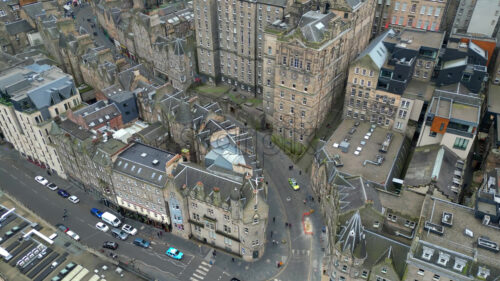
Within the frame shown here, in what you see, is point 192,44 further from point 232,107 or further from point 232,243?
point 232,243

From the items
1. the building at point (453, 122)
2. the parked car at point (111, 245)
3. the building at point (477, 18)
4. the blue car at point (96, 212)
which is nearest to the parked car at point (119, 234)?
the parked car at point (111, 245)

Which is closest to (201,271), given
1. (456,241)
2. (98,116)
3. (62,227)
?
(62,227)

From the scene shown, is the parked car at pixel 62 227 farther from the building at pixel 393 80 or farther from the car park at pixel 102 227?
the building at pixel 393 80

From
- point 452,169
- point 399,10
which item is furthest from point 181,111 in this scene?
point 399,10

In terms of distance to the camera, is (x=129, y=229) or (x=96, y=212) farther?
(x=96, y=212)

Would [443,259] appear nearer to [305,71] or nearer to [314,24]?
[305,71]

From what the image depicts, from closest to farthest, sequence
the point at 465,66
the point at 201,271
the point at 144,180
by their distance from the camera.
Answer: the point at 201,271
the point at 144,180
the point at 465,66
